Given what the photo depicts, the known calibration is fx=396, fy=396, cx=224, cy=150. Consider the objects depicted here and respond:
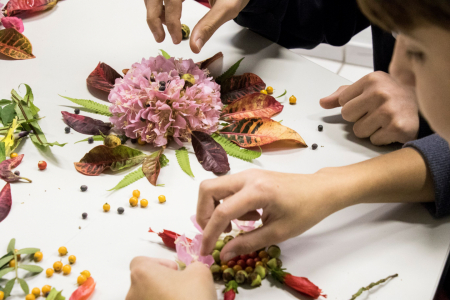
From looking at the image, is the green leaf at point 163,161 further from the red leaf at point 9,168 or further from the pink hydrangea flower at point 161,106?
the red leaf at point 9,168

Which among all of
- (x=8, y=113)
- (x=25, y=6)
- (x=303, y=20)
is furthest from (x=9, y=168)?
(x=303, y=20)

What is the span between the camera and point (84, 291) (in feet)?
1.86

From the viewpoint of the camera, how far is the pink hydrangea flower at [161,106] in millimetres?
793

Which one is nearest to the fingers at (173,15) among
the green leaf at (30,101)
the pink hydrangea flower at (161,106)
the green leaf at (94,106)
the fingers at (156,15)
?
the fingers at (156,15)

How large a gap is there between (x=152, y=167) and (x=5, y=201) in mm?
263

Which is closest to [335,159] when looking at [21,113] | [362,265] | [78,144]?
[362,265]

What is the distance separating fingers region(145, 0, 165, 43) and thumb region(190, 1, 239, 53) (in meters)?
0.09

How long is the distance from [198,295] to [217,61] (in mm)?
605

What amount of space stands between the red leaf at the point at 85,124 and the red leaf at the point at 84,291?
37 cm

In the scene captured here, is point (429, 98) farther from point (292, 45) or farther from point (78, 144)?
point (292, 45)

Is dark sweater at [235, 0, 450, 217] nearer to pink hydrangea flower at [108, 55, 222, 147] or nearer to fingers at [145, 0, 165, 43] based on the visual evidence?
fingers at [145, 0, 165, 43]

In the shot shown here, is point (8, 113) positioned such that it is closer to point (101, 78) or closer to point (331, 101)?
point (101, 78)

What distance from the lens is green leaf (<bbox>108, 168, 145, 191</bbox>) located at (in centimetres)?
75

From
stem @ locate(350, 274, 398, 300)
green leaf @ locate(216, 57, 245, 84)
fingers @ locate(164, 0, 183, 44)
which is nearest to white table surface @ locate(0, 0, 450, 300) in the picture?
stem @ locate(350, 274, 398, 300)
